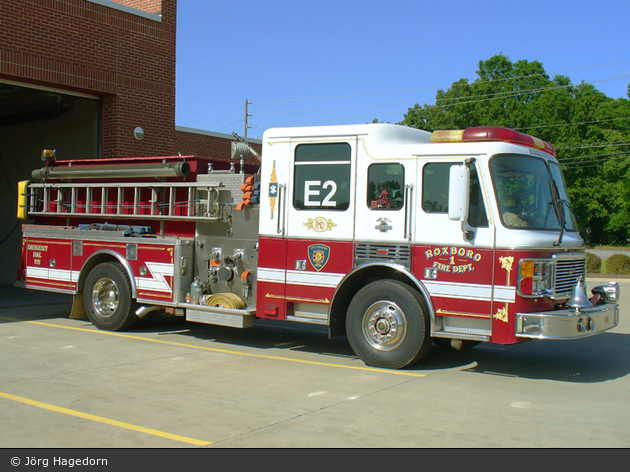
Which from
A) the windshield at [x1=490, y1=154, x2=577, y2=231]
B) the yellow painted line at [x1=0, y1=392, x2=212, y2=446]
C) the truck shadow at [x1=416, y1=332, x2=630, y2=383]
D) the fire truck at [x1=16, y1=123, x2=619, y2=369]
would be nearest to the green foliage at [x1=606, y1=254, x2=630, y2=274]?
the truck shadow at [x1=416, y1=332, x2=630, y2=383]

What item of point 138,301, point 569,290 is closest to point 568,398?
point 569,290

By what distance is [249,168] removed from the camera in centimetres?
985

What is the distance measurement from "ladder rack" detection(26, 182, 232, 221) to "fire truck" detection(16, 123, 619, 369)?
32 millimetres

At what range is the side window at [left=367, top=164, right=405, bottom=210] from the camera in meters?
7.70

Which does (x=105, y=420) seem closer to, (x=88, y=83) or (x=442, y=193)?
(x=442, y=193)

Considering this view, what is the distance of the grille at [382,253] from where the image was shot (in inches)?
299

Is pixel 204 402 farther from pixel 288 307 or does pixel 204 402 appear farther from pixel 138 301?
pixel 138 301

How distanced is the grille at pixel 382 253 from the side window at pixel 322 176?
0.58m

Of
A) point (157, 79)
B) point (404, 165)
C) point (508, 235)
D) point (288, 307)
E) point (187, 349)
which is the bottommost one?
point (187, 349)

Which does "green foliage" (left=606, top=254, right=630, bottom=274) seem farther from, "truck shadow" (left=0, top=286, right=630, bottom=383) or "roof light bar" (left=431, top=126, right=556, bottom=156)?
"roof light bar" (left=431, top=126, right=556, bottom=156)

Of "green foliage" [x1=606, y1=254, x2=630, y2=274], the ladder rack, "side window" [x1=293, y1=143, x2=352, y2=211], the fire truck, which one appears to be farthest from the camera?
"green foliage" [x1=606, y1=254, x2=630, y2=274]

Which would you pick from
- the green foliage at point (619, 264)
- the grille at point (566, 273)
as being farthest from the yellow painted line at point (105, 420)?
the green foliage at point (619, 264)

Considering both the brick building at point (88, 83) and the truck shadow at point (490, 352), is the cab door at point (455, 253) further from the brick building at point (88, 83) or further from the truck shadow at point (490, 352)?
the brick building at point (88, 83)
